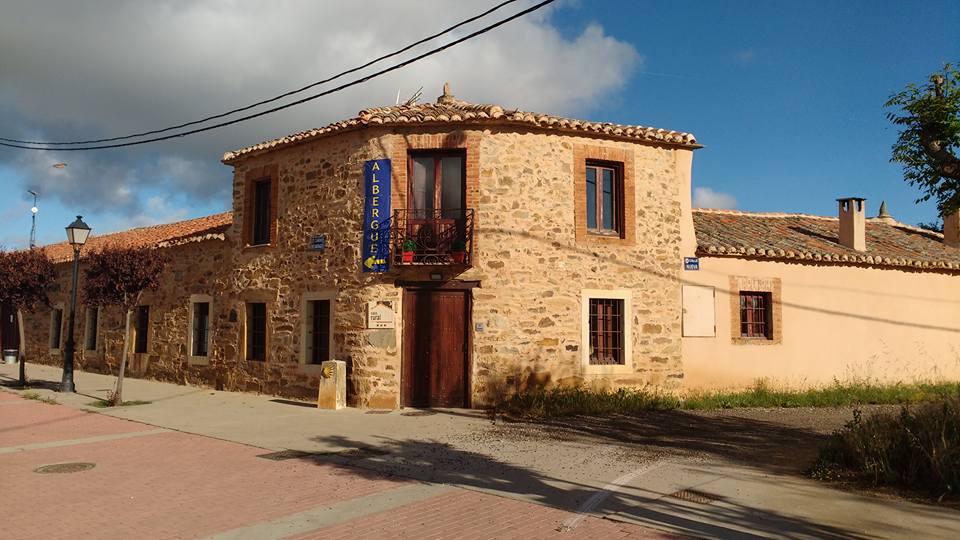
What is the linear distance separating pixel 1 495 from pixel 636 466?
6453 millimetres

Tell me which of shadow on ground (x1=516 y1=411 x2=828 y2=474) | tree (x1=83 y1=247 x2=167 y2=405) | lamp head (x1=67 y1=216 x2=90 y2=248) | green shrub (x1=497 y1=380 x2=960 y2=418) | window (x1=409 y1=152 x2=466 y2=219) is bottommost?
shadow on ground (x1=516 y1=411 x2=828 y2=474)

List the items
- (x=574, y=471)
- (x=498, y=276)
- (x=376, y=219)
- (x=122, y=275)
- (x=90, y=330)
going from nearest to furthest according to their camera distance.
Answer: (x=574, y=471) → (x=498, y=276) → (x=376, y=219) → (x=122, y=275) → (x=90, y=330)

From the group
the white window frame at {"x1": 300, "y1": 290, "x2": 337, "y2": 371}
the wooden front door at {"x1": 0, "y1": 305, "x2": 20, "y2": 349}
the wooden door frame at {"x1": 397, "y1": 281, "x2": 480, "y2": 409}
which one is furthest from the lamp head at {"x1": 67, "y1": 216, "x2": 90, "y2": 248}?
the wooden front door at {"x1": 0, "y1": 305, "x2": 20, "y2": 349}

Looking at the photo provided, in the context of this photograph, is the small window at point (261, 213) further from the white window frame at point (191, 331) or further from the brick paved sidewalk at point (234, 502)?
the brick paved sidewalk at point (234, 502)

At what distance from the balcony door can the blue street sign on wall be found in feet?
1.45

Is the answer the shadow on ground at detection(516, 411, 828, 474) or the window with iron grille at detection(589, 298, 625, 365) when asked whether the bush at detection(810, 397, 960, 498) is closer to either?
the shadow on ground at detection(516, 411, 828, 474)

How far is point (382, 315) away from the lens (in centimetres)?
1245

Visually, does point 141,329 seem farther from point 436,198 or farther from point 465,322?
point 465,322

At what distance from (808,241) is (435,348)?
33.8 ft

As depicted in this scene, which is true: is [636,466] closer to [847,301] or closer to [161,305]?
[847,301]

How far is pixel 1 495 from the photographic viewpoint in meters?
6.26

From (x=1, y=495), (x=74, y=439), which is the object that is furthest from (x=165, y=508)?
(x=74, y=439)

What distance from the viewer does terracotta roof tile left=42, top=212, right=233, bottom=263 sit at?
18.1 meters

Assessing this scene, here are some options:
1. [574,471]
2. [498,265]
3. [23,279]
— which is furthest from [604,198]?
[23,279]
